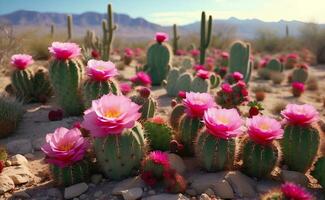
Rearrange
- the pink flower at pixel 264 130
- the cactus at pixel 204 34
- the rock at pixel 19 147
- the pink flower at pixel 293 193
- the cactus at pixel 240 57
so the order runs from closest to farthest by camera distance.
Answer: the pink flower at pixel 293 193
the pink flower at pixel 264 130
the rock at pixel 19 147
the cactus at pixel 240 57
the cactus at pixel 204 34

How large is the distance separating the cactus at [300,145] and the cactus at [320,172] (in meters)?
0.14

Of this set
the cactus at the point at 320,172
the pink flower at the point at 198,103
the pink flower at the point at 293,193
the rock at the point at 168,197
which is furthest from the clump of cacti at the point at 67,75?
the pink flower at the point at 293,193

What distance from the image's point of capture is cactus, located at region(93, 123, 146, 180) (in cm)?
383

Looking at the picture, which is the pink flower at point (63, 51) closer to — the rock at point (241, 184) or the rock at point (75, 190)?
the rock at point (75, 190)

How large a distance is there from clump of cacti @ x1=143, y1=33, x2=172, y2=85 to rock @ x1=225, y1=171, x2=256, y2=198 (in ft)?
21.6

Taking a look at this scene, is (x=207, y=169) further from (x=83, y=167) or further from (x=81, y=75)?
(x=81, y=75)

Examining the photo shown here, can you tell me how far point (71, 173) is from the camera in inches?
156

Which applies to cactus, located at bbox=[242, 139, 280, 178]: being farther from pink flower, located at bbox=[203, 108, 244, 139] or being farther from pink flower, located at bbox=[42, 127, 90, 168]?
pink flower, located at bbox=[42, 127, 90, 168]

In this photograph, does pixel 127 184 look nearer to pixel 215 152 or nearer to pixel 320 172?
pixel 215 152

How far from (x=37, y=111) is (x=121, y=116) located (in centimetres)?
350

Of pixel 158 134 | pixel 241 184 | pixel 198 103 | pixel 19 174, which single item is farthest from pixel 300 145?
pixel 19 174

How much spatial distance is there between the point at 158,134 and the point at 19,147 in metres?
1.84

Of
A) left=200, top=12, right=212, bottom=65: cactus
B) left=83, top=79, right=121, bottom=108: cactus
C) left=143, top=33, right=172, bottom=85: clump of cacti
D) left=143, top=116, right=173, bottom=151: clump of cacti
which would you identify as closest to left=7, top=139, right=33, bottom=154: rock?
left=83, top=79, right=121, bottom=108: cactus

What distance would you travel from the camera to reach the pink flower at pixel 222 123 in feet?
12.6
